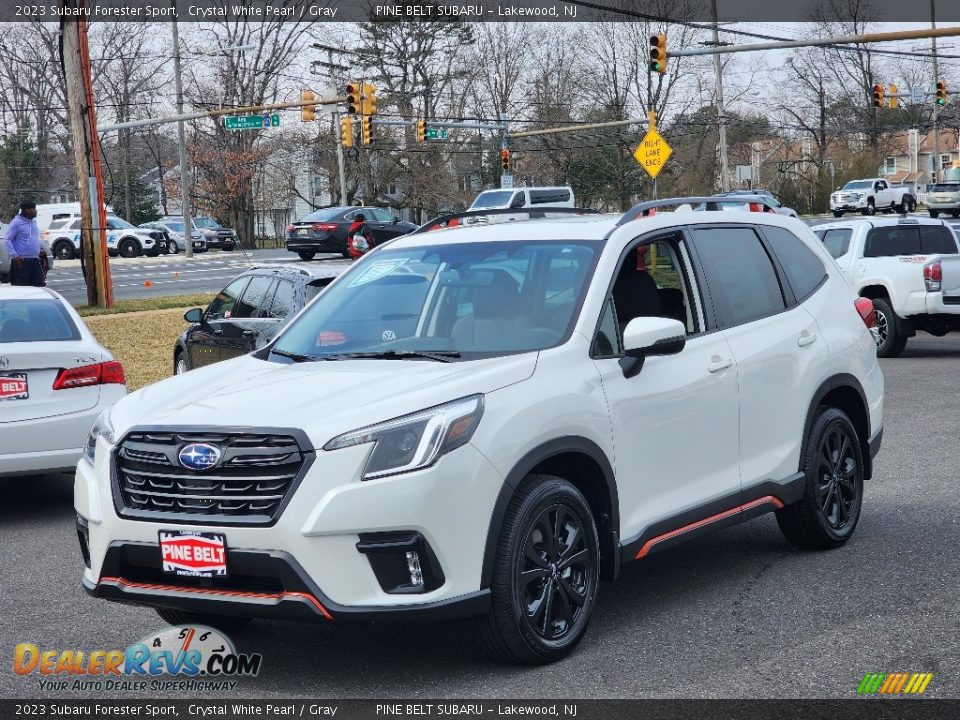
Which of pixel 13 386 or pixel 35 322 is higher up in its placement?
pixel 35 322

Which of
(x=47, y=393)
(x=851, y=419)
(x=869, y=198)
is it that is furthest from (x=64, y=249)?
(x=851, y=419)

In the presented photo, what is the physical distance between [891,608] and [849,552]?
4.00 ft

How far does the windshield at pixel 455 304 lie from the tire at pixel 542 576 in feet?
2.35

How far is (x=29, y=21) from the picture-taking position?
67.6 meters

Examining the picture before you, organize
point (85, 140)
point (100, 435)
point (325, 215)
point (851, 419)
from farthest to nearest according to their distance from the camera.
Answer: point (325, 215)
point (85, 140)
point (851, 419)
point (100, 435)

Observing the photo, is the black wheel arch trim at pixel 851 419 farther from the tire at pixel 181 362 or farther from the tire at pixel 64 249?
the tire at pixel 64 249

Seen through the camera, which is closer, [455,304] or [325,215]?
[455,304]

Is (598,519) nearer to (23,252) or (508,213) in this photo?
(508,213)

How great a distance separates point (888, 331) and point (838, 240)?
1.68 metres

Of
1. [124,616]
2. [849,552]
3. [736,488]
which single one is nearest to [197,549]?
[124,616]

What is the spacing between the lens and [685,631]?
5730mm

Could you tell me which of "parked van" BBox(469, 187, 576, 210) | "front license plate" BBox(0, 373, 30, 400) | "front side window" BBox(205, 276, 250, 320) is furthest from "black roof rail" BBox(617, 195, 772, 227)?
"parked van" BBox(469, 187, 576, 210)

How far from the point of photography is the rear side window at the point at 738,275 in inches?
261

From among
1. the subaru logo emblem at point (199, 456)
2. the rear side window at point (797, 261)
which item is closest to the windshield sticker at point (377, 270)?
the subaru logo emblem at point (199, 456)
